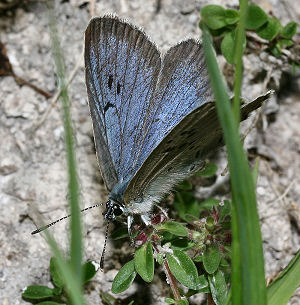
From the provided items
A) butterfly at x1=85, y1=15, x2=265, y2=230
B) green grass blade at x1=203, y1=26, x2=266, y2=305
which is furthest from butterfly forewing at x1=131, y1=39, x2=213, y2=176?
green grass blade at x1=203, y1=26, x2=266, y2=305

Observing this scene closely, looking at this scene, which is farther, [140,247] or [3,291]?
[3,291]

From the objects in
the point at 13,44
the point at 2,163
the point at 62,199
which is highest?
the point at 13,44

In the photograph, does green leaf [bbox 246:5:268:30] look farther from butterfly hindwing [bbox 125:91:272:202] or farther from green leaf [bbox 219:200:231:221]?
green leaf [bbox 219:200:231:221]

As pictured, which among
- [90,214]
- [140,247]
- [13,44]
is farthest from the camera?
[13,44]

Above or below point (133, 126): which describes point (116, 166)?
below

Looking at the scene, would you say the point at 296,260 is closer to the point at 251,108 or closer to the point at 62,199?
the point at 251,108

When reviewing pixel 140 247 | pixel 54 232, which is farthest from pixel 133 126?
pixel 54 232

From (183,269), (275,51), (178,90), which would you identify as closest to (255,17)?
(275,51)
